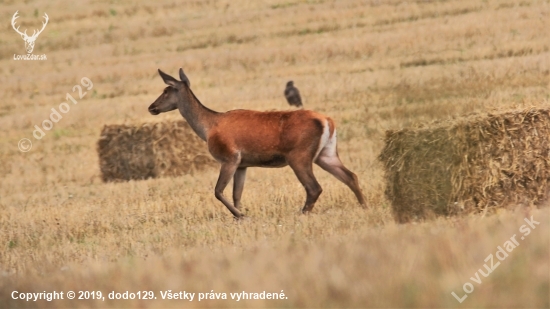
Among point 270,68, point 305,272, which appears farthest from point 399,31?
point 305,272

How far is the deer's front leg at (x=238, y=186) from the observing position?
12008mm

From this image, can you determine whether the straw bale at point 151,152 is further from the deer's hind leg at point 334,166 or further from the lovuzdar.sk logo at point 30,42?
the lovuzdar.sk logo at point 30,42

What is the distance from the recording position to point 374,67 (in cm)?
2620

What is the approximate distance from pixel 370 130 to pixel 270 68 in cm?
Answer: 1053

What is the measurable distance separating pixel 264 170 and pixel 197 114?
13.4ft

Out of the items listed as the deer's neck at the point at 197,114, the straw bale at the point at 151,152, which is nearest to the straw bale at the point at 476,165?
the deer's neck at the point at 197,114

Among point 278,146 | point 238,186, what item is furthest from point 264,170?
point 278,146

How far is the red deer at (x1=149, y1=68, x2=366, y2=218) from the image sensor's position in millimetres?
11531

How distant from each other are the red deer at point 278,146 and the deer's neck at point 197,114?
298 mm

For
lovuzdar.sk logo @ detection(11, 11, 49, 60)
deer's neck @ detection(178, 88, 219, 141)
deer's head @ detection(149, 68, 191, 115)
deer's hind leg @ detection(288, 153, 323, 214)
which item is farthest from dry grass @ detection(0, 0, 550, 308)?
deer's head @ detection(149, 68, 191, 115)

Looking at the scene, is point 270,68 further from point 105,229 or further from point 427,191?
point 427,191

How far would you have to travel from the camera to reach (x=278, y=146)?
11.7m

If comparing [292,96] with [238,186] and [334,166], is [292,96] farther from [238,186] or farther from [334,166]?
[334,166]

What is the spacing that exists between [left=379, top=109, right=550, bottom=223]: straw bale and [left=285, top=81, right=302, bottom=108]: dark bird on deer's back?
39.4ft
